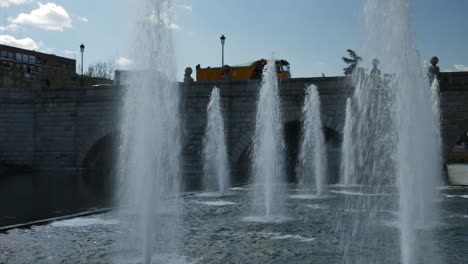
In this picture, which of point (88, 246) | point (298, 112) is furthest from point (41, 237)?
point (298, 112)

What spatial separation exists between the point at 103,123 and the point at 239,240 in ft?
76.9

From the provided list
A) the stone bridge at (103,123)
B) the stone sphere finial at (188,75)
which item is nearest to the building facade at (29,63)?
the stone bridge at (103,123)

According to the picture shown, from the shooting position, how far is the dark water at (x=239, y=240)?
712 cm

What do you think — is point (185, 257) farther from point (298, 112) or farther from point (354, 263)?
point (298, 112)

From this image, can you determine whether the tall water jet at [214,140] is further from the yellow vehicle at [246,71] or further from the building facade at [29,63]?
the building facade at [29,63]

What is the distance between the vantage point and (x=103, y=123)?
30.5 metres

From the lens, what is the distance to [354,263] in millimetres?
6695

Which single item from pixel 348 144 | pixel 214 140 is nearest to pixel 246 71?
pixel 214 140

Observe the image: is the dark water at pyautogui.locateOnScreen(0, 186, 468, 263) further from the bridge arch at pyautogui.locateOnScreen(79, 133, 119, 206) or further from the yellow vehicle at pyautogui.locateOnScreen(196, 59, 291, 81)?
the yellow vehicle at pyautogui.locateOnScreen(196, 59, 291, 81)

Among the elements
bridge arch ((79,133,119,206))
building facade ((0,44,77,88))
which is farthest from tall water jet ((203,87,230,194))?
building facade ((0,44,77,88))

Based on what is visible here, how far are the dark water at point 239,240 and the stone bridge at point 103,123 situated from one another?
12.5m

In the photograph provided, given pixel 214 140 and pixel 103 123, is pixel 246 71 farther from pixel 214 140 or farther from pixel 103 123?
pixel 103 123

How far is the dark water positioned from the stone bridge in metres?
12.5

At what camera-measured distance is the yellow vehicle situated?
3356cm
